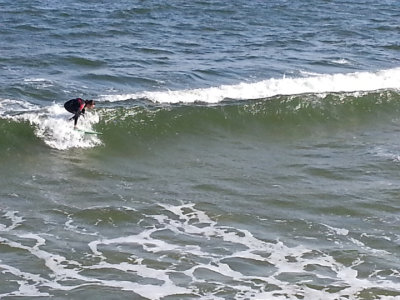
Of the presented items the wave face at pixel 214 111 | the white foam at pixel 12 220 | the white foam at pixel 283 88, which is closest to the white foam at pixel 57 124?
the wave face at pixel 214 111

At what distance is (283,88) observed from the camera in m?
25.0

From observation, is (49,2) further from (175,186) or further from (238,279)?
(238,279)

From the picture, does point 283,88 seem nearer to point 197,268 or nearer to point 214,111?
point 214,111

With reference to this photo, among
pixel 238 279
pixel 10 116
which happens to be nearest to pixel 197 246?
pixel 238 279

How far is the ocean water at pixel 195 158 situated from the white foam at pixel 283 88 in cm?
7

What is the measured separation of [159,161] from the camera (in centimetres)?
1941

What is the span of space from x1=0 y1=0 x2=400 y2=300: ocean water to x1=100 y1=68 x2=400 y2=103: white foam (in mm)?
72

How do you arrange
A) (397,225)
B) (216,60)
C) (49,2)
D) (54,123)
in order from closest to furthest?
(397,225), (54,123), (216,60), (49,2)

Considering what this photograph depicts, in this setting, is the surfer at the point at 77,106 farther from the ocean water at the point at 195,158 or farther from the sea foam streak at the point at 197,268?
the sea foam streak at the point at 197,268

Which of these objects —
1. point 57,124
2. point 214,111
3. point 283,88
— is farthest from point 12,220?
point 283,88

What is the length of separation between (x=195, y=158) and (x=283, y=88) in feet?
20.4

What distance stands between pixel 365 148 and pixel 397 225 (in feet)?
16.3

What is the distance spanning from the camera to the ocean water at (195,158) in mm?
13594

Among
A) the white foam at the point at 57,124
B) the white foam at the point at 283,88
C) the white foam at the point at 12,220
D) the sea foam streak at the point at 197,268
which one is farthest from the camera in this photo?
the white foam at the point at 283,88
